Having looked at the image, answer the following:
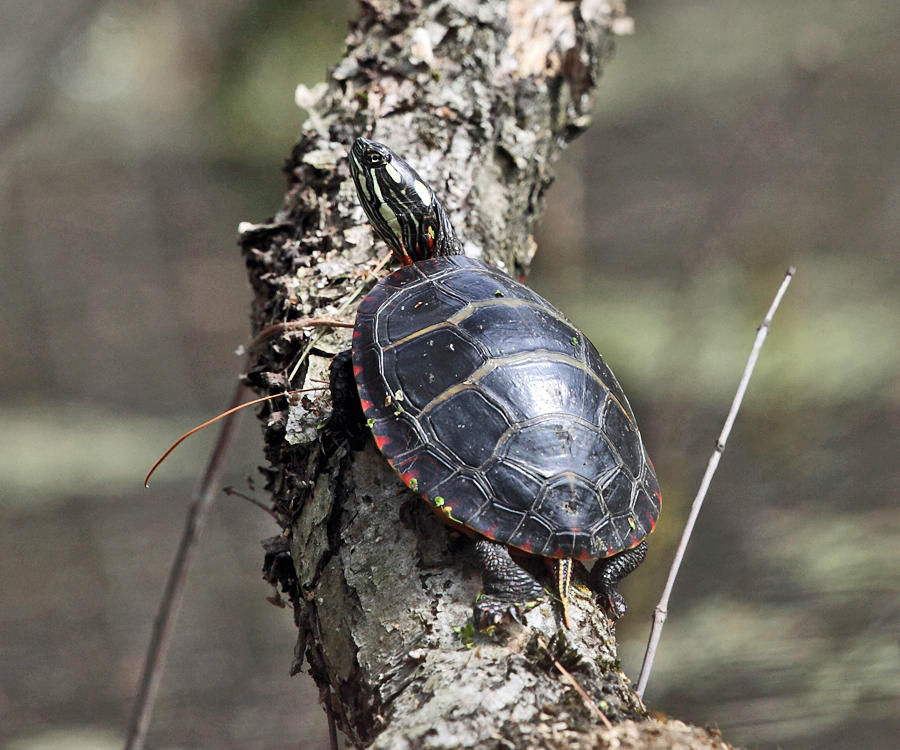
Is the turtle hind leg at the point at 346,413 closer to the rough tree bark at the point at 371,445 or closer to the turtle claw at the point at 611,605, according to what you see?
the rough tree bark at the point at 371,445

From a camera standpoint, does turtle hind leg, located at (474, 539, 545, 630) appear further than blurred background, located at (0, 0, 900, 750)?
No

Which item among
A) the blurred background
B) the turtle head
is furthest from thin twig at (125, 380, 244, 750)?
the blurred background

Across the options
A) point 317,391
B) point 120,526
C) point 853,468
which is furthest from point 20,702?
point 853,468

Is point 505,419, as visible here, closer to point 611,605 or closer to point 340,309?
point 611,605

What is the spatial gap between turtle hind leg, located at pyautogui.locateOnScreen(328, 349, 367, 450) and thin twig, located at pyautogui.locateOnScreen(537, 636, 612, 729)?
20.0 inches

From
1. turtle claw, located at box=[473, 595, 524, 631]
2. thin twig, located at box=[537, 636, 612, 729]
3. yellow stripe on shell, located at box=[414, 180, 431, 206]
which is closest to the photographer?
thin twig, located at box=[537, 636, 612, 729]

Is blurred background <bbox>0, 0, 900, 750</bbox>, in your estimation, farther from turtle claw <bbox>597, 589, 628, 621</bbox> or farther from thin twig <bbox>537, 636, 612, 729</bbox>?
thin twig <bbox>537, 636, 612, 729</bbox>

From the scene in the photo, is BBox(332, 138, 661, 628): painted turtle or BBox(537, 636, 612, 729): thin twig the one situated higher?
BBox(332, 138, 661, 628): painted turtle

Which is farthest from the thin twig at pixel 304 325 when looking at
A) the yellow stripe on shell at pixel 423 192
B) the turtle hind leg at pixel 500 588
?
the turtle hind leg at pixel 500 588

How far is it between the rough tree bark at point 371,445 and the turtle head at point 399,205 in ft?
0.39

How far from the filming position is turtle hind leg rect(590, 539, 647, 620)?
1160mm

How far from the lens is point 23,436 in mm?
5719

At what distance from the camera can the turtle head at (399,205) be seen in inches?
61.7

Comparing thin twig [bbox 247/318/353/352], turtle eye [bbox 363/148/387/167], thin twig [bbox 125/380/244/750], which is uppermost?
turtle eye [bbox 363/148/387/167]
